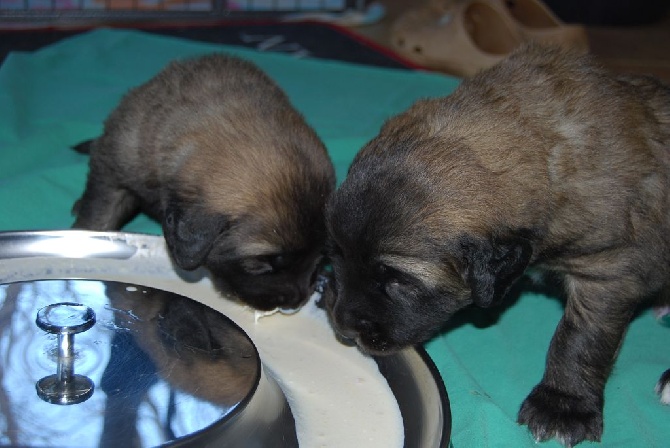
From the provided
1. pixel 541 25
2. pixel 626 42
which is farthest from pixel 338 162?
pixel 626 42

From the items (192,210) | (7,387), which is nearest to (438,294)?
(192,210)

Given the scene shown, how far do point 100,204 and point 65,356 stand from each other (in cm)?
147

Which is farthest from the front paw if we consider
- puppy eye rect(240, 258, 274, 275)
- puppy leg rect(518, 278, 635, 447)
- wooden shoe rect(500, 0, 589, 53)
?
wooden shoe rect(500, 0, 589, 53)

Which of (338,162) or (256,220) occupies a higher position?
(256,220)

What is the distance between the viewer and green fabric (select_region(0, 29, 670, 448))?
111 inches

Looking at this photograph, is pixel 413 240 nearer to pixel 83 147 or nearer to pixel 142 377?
pixel 142 377

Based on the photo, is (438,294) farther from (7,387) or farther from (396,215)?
(7,387)

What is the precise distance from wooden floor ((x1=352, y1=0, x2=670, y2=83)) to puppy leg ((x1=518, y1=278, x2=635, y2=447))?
13.6 ft

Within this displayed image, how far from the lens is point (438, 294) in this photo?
2479 millimetres

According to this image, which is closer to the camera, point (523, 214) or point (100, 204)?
point (523, 214)

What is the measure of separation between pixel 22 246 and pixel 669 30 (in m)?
7.17

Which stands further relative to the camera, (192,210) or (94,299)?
(192,210)

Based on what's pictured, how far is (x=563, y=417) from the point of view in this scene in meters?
2.70

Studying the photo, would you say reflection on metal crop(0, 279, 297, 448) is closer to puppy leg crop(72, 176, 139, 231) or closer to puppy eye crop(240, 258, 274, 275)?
puppy eye crop(240, 258, 274, 275)
